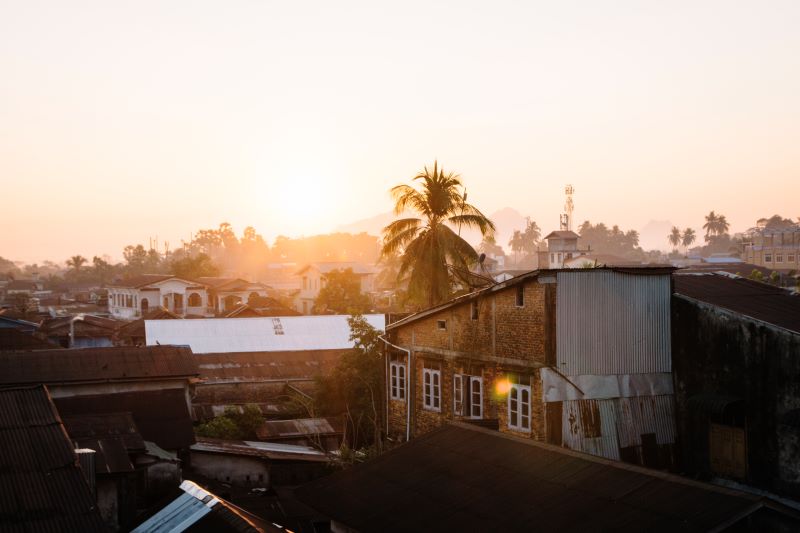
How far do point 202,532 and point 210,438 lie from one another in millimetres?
14816

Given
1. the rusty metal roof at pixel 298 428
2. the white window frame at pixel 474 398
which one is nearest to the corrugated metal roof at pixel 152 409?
the rusty metal roof at pixel 298 428

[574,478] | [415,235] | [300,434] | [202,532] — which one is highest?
[415,235]

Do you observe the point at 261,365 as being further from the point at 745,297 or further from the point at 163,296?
the point at 163,296

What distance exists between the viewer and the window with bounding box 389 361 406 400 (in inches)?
1007

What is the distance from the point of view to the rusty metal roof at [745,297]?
57.7 ft

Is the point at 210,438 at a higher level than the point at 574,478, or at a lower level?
lower

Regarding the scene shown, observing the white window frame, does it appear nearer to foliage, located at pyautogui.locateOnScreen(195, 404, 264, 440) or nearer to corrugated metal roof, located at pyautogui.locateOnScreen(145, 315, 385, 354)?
foliage, located at pyautogui.locateOnScreen(195, 404, 264, 440)

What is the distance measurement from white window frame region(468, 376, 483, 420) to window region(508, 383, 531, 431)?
5.04ft

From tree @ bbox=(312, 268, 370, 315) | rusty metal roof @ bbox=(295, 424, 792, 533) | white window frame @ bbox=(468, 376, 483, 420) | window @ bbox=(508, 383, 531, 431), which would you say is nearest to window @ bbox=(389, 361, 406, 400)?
white window frame @ bbox=(468, 376, 483, 420)

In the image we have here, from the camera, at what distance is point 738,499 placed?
406 inches

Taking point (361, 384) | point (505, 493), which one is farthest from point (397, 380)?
point (505, 493)

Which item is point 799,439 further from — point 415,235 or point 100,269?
point 100,269

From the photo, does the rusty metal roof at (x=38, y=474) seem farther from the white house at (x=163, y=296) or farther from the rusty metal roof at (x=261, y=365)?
the white house at (x=163, y=296)

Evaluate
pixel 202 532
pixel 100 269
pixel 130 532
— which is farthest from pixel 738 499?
pixel 100 269
